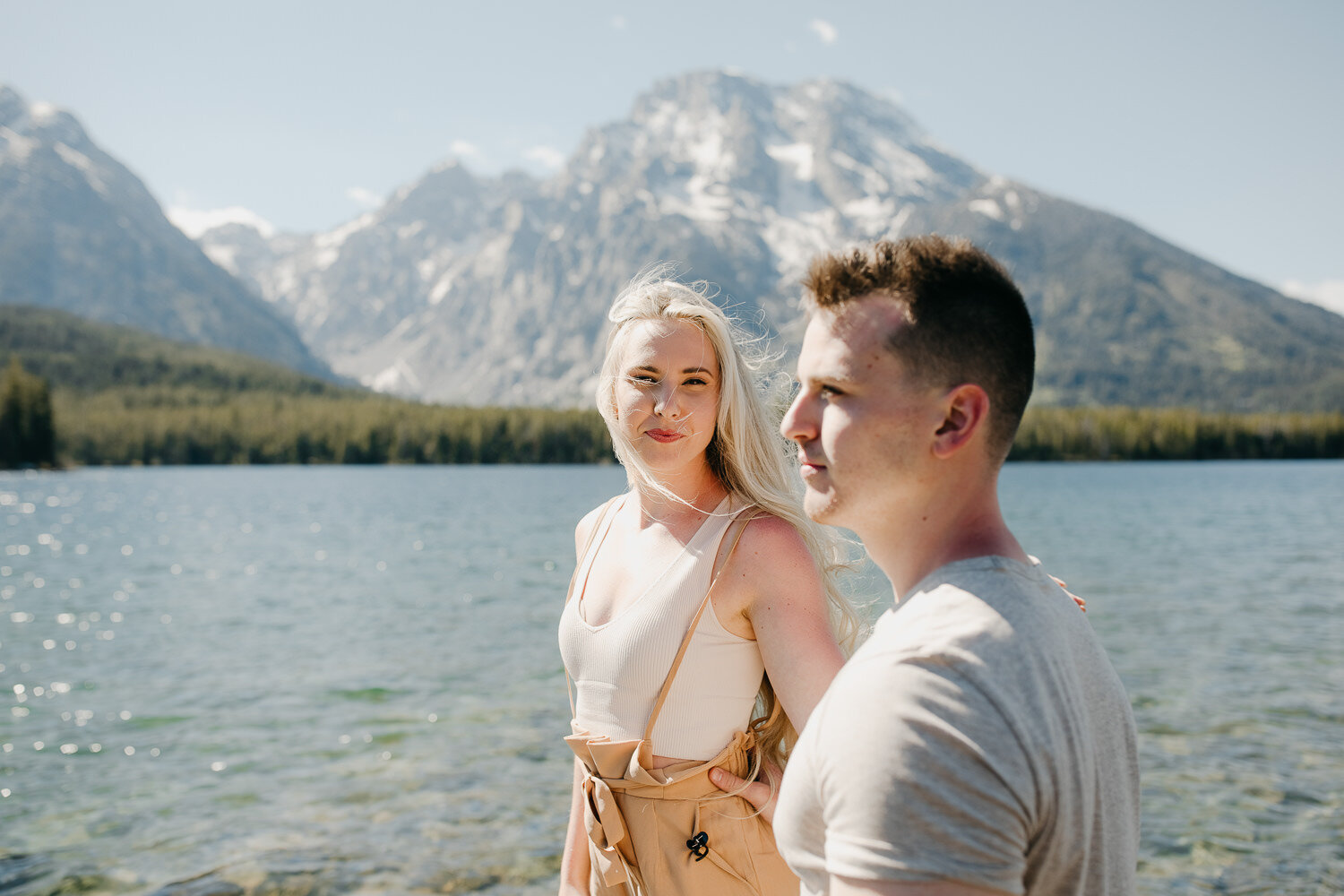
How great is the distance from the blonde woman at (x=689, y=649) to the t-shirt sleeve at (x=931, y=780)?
1561 mm

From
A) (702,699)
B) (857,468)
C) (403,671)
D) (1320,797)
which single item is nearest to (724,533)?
(702,699)

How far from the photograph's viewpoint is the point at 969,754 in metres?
1.50

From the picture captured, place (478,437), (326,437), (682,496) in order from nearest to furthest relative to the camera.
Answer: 1. (682,496)
2. (478,437)
3. (326,437)

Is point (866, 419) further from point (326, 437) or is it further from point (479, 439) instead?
point (326, 437)

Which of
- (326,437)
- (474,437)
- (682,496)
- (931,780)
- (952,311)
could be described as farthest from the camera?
(326,437)

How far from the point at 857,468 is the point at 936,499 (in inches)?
6.5

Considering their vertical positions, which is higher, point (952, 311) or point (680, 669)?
point (952, 311)

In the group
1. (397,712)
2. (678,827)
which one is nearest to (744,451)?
(678,827)

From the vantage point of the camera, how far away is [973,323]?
1.79 m

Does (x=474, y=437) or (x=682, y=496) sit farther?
(x=474, y=437)

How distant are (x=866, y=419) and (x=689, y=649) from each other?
1.57 metres

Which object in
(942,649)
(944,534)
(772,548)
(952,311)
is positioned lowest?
(772,548)

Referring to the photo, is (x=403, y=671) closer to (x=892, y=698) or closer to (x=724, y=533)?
(x=724, y=533)

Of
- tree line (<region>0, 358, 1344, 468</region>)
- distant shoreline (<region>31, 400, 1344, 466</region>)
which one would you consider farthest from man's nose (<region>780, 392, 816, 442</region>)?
distant shoreline (<region>31, 400, 1344, 466</region>)
